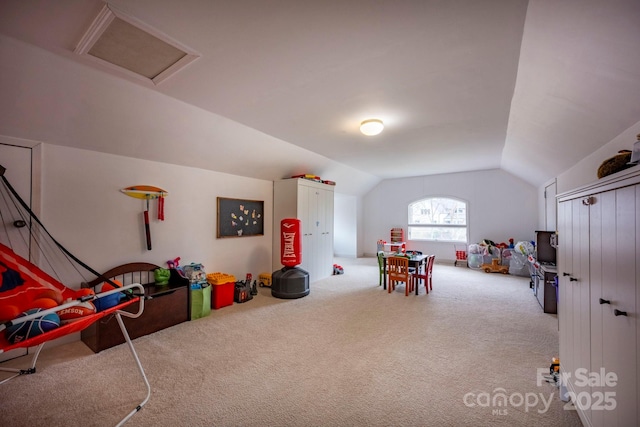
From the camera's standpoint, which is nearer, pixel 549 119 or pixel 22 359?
pixel 22 359

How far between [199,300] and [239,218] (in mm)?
1724

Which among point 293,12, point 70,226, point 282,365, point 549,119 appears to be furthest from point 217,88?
point 549,119

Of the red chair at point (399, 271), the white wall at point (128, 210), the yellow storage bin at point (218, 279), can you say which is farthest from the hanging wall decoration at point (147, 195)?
the red chair at point (399, 271)

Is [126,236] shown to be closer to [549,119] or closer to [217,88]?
[217,88]

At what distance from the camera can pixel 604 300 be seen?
1.33m

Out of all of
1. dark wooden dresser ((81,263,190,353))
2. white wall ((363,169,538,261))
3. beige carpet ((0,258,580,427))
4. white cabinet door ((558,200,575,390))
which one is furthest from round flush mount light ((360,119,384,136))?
white wall ((363,169,538,261))

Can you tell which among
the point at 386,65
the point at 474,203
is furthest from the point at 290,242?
the point at 474,203

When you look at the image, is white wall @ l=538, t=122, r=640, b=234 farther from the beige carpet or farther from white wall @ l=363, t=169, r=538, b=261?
white wall @ l=363, t=169, r=538, b=261

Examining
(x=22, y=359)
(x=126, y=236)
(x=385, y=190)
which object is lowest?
(x=22, y=359)

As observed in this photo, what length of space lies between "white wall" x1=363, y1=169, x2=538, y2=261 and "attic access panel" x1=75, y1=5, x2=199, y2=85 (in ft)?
23.1

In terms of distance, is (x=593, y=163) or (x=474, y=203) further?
(x=474, y=203)

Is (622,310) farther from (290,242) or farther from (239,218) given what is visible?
(239,218)

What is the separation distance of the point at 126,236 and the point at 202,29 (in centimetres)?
286

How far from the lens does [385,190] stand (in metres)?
8.30
